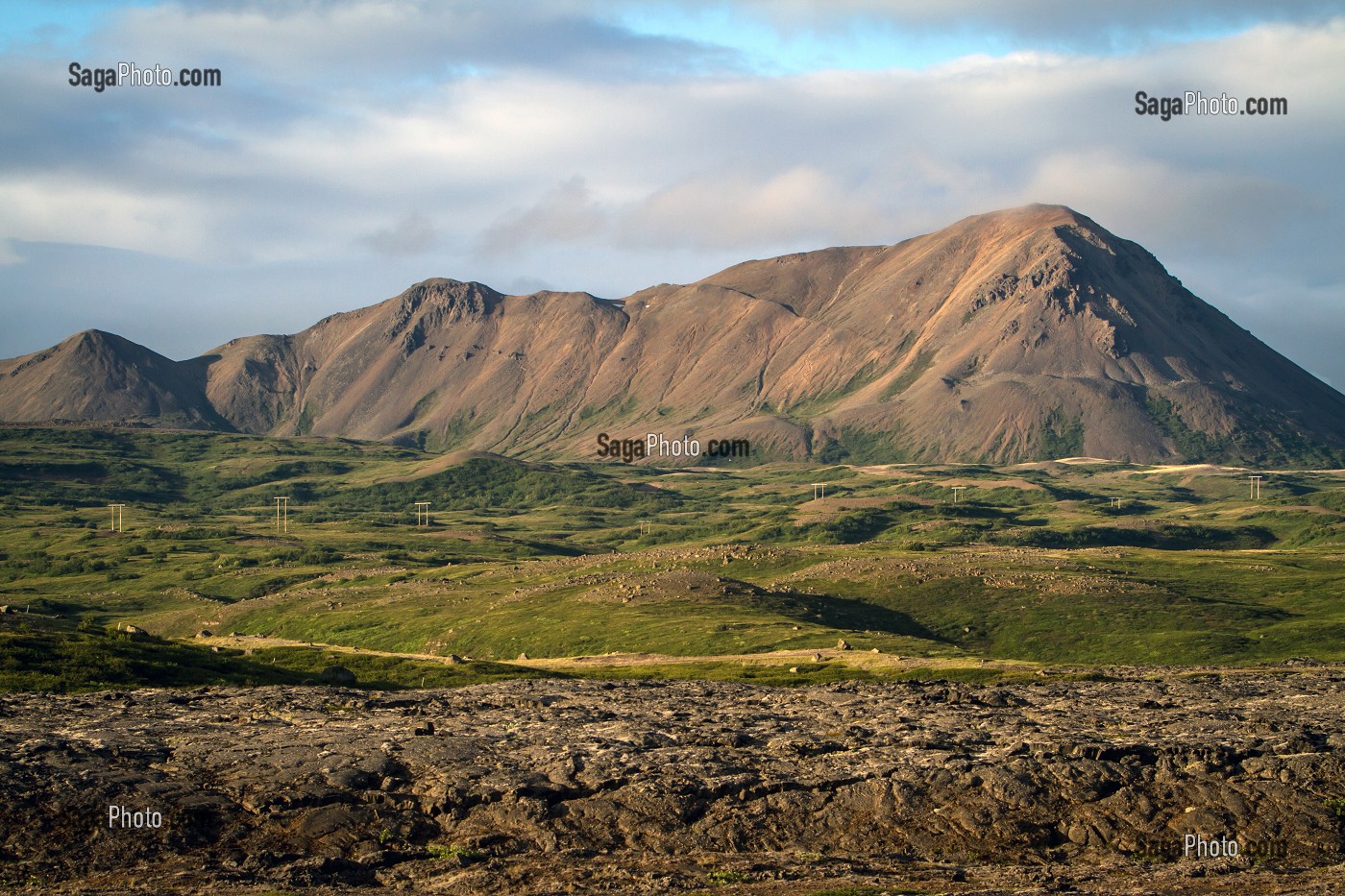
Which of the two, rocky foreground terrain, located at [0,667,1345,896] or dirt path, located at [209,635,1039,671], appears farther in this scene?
dirt path, located at [209,635,1039,671]

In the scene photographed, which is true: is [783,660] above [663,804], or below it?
below

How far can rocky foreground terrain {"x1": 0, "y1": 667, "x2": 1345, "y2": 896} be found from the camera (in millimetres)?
37062

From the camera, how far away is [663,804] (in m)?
41.6

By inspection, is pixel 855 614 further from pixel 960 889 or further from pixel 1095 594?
pixel 960 889

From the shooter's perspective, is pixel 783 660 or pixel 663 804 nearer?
pixel 663 804

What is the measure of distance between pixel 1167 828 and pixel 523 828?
22.2 m

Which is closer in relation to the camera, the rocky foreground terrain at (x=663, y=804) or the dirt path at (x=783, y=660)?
the rocky foreground terrain at (x=663, y=804)

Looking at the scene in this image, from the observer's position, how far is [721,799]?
1655 inches

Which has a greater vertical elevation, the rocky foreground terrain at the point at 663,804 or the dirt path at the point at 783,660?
the rocky foreground terrain at the point at 663,804

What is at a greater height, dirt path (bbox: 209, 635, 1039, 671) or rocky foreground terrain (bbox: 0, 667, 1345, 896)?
rocky foreground terrain (bbox: 0, 667, 1345, 896)

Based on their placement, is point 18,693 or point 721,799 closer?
point 721,799

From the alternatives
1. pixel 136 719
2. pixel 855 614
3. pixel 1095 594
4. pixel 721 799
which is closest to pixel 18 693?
pixel 136 719

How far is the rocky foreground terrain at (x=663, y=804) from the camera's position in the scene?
3706 cm

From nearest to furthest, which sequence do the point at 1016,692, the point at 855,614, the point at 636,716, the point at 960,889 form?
the point at 960,889 → the point at 636,716 → the point at 1016,692 → the point at 855,614
